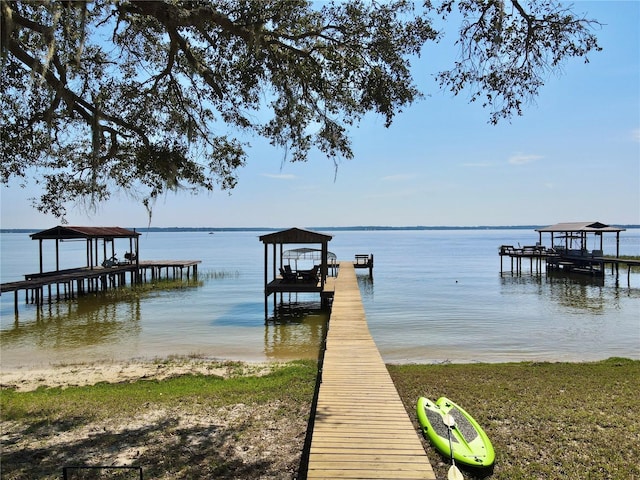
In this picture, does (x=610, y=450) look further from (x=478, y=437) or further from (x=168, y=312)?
(x=168, y=312)

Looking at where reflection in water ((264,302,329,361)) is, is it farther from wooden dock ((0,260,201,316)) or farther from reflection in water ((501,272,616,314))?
reflection in water ((501,272,616,314))

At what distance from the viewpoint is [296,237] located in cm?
2003

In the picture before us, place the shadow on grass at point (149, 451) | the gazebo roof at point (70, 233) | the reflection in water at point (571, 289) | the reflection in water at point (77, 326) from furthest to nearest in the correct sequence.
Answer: the gazebo roof at point (70, 233), the reflection in water at point (571, 289), the reflection in water at point (77, 326), the shadow on grass at point (149, 451)

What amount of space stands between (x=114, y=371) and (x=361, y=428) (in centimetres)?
822

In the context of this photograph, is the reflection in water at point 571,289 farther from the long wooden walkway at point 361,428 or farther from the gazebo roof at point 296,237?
the long wooden walkway at point 361,428

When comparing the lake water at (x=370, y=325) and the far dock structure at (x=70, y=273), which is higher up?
the far dock structure at (x=70, y=273)

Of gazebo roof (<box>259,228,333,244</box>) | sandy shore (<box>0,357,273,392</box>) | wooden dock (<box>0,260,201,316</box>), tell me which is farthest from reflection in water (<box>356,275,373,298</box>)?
sandy shore (<box>0,357,273,392</box>)

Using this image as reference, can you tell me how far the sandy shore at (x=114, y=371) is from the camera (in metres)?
10.4

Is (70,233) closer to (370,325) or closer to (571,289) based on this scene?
(370,325)

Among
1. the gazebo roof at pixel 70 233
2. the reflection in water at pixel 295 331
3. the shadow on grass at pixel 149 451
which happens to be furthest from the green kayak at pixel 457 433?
the gazebo roof at pixel 70 233

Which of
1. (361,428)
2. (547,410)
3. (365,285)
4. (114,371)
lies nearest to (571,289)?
(365,285)

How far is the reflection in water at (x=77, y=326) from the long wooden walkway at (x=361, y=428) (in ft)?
36.3

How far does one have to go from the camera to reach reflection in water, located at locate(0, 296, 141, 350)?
1602cm

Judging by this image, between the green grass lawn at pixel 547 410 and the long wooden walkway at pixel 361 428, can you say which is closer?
the long wooden walkway at pixel 361 428
